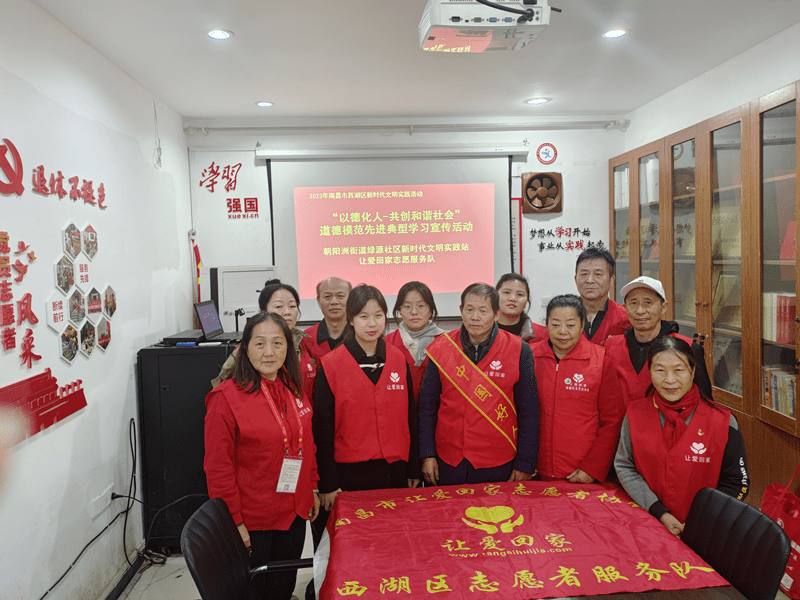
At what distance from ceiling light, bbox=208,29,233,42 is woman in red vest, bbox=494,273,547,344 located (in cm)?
179

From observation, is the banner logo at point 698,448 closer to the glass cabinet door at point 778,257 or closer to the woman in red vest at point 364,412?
the woman in red vest at point 364,412

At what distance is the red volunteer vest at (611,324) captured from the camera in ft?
8.23

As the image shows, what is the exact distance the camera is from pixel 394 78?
3209mm

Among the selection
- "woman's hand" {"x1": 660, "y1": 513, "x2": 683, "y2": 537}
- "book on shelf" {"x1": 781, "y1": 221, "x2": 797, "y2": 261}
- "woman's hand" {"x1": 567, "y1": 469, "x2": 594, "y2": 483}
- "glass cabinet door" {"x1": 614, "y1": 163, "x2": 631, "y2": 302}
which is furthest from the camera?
"glass cabinet door" {"x1": 614, "y1": 163, "x2": 631, "y2": 302}

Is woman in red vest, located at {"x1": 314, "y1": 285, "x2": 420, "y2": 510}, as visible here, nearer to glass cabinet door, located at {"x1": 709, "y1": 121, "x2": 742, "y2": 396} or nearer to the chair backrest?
the chair backrest

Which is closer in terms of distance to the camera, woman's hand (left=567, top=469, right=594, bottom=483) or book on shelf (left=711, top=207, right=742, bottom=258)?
woman's hand (left=567, top=469, right=594, bottom=483)

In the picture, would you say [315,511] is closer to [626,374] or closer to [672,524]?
[672,524]

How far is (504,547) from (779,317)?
2207mm

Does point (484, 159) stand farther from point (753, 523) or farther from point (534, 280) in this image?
point (753, 523)

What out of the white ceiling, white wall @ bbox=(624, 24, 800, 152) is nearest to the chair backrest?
the white ceiling

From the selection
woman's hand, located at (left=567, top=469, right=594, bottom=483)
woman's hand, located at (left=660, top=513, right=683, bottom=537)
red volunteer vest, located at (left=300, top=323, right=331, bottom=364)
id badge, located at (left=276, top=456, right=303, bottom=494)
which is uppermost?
red volunteer vest, located at (left=300, top=323, right=331, bottom=364)

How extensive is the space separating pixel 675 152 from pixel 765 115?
750 millimetres

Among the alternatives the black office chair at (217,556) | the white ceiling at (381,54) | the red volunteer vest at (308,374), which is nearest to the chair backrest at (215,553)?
the black office chair at (217,556)

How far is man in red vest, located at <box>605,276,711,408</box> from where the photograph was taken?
79.5 inches
